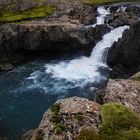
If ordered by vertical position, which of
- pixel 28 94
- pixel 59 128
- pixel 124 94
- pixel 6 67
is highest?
pixel 59 128

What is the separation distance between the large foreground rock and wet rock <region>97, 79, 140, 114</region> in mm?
4442

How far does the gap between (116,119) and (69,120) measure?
2.86 metres

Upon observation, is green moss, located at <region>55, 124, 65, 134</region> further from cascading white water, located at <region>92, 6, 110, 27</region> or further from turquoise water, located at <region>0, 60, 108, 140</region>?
cascading white water, located at <region>92, 6, 110, 27</region>

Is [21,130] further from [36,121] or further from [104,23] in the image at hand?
[104,23]

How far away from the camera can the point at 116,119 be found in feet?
66.7

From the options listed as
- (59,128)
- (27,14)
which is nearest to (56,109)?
(59,128)

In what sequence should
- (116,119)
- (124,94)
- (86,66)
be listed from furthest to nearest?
(86,66) → (124,94) → (116,119)

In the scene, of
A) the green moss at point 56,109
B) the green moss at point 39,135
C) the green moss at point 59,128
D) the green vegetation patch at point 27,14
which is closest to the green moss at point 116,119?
the green moss at point 59,128

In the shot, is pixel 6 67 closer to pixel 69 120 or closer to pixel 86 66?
pixel 86 66

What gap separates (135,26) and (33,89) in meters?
19.2

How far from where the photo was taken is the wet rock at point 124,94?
2631 centimetres

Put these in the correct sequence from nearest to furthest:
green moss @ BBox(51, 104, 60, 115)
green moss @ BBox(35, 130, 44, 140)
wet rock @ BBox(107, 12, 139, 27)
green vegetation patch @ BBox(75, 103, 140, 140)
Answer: green vegetation patch @ BBox(75, 103, 140, 140)
green moss @ BBox(35, 130, 44, 140)
green moss @ BBox(51, 104, 60, 115)
wet rock @ BBox(107, 12, 139, 27)

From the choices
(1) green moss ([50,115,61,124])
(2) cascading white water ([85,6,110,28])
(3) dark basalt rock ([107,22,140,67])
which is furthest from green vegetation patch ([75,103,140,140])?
(2) cascading white water ([85,6,110,28])

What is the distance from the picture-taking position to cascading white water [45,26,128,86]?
2198 inches
